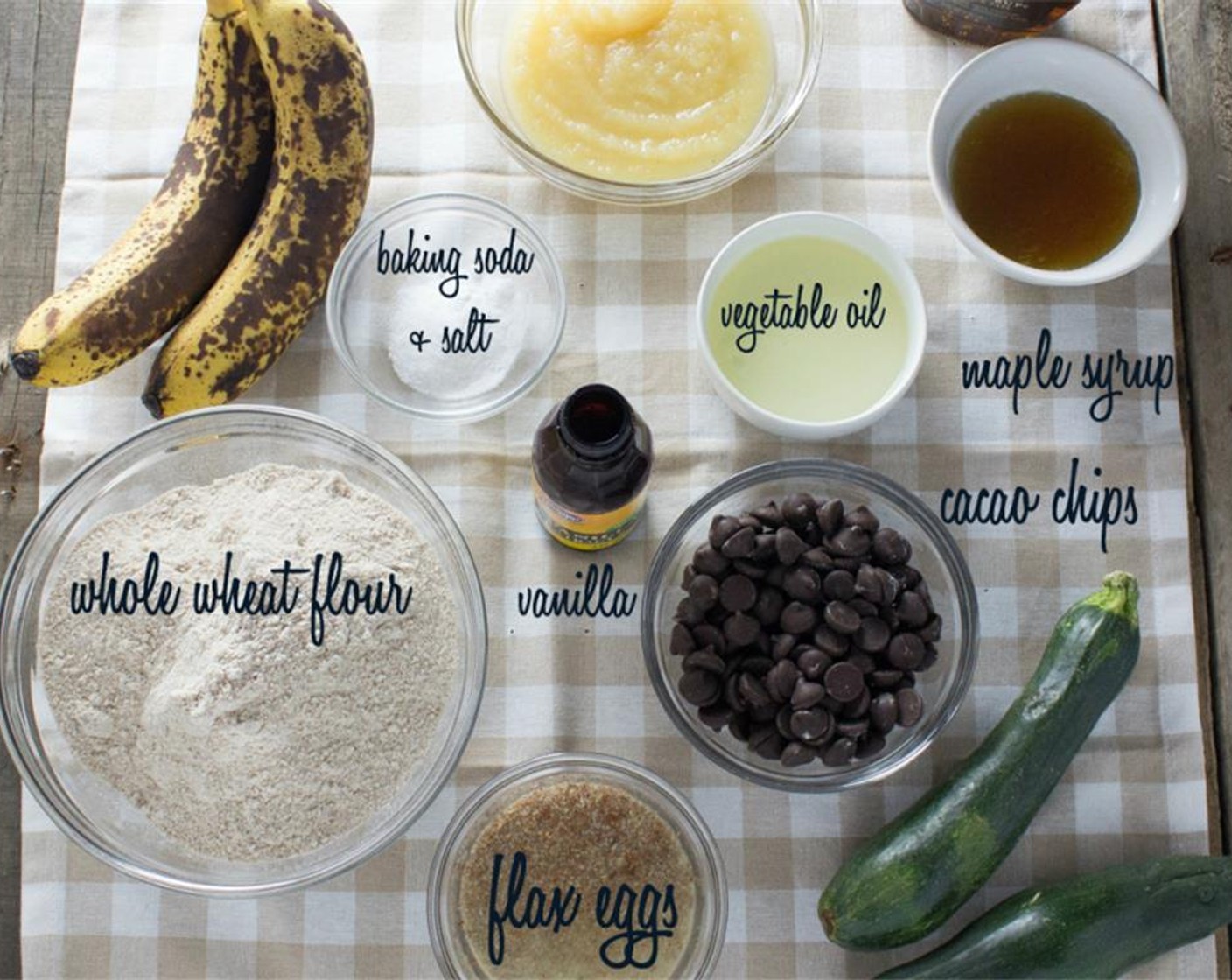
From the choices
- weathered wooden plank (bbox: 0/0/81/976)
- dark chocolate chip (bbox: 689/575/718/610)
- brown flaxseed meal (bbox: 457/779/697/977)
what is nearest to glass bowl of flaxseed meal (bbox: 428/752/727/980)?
brown flaxseed meal (bbox: 457/779/697/977)

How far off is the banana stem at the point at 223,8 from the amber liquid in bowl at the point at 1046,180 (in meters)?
0.85

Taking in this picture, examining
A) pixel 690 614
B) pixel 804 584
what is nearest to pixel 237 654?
pixel 690 614

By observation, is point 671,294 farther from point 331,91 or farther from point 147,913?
point 147,913

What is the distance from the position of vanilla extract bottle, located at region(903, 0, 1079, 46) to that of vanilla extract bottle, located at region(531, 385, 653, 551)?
69 centimetres

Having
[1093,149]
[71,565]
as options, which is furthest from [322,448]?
Result: [1093,149]

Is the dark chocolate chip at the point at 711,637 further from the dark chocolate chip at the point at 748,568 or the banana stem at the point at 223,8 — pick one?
the banana stem at the point at 223,8

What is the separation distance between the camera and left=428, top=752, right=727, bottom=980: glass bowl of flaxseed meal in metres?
1.40

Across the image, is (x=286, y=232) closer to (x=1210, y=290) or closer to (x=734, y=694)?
(x=734, y=694)

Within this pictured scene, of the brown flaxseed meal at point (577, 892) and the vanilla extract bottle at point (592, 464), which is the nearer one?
the vanilla extract bottle at point (592, 464)

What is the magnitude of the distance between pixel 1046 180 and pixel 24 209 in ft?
4.17

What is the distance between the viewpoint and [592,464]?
1196 mm

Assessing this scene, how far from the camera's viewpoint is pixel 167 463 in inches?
56.3

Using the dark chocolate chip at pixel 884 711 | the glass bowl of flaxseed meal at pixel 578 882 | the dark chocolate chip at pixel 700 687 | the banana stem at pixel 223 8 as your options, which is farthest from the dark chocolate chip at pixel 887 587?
the banana stem at pixel 223 8

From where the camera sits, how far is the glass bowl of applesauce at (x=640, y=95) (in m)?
1.47
